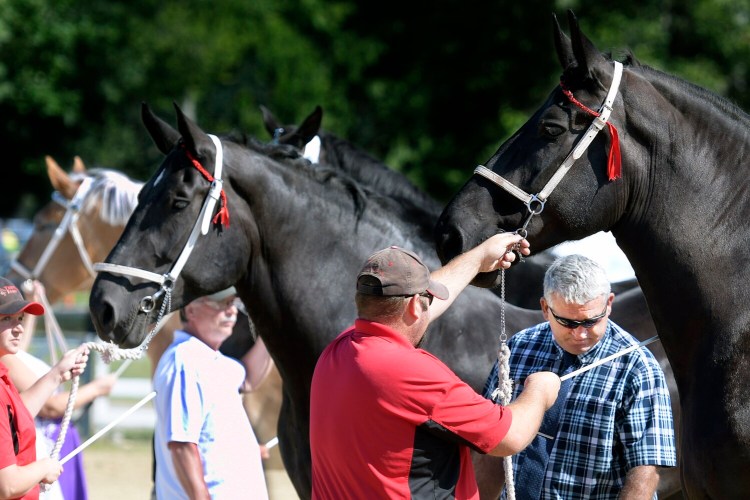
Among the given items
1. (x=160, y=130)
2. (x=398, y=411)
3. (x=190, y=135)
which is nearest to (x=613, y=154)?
(x=398, y=411)

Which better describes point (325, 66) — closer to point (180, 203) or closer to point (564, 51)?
point (180, 203)

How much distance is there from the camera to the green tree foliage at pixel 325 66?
73.8ft

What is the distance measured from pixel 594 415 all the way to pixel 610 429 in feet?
0.24

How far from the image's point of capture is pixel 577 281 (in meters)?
3.46

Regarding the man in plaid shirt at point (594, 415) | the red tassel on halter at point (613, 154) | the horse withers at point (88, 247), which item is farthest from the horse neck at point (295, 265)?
the horse withers at point (88, 247)

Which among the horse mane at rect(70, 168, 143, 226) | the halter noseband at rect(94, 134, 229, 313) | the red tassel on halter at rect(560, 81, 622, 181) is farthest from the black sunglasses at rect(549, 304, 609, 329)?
the horse mane at rect(70, 168, 143, 226)

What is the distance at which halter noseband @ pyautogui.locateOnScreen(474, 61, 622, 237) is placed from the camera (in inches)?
122

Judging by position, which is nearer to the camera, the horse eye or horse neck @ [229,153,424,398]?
the horse eye

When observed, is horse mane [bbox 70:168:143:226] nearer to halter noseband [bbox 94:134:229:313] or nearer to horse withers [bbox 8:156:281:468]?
horse withers [bbox 8:156:281:468]

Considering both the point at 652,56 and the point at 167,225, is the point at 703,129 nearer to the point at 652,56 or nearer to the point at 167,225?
the point at 167,225

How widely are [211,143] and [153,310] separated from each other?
28.8 inches

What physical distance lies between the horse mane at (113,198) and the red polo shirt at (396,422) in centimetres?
367

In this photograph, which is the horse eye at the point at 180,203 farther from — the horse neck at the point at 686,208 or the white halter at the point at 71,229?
the white halter at the point at 71,229

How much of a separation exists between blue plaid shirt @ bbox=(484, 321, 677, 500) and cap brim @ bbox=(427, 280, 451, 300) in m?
0.90
